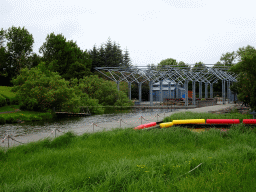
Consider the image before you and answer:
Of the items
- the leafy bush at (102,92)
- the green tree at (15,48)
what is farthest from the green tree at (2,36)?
the leafy bush at (102,92)

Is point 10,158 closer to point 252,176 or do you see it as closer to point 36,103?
point 252,176

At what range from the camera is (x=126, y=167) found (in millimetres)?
5559

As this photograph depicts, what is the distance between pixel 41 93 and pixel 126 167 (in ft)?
62.5

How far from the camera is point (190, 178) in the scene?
201 inches

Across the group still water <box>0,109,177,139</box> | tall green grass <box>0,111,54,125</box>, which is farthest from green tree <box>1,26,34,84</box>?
still water <box>0,109,177,139</box>

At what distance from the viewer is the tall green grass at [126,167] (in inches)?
185

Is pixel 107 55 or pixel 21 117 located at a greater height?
pixel 107 55

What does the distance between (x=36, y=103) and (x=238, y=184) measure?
21026 mm

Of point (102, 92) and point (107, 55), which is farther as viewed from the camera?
point (107, 55)

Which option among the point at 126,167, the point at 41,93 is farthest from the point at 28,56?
the point at 126,167

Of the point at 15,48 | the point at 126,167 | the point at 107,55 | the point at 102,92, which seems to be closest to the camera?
the point at 126,167

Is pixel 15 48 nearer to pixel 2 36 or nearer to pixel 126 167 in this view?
pixel 2 36

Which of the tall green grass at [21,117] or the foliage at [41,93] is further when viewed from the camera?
the foliage at [41,93]

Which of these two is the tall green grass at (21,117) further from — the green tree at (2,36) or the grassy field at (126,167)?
the green tree at (2,36)
